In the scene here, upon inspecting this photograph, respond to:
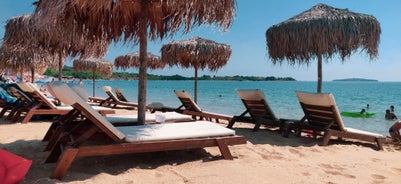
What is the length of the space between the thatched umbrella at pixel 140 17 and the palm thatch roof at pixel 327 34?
202cm

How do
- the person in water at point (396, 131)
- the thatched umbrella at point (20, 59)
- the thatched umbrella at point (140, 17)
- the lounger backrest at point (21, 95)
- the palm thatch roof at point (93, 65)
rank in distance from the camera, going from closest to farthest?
1. the thatched umbrella at point (140, 17)
2. the person in water at point (396, 131)
3. the lounger backrest at point (21, 95)
4. the thatched umbrella at point (20, 59)
5. the palm thatch roof at point (93, 65)

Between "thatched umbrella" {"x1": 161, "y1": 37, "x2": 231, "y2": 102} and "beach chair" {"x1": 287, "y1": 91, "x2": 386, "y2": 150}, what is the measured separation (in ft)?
12.2

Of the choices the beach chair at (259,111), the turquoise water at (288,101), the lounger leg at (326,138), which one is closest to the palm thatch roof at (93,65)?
the turquoise water at (288,101)

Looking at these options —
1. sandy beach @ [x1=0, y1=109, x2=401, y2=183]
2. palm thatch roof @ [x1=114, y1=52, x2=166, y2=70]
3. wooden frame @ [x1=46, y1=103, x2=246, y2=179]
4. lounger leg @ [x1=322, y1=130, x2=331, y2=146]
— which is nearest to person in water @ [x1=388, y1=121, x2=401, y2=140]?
sandy beach @ [x1=0, y1=109, x2=401, y2=183]

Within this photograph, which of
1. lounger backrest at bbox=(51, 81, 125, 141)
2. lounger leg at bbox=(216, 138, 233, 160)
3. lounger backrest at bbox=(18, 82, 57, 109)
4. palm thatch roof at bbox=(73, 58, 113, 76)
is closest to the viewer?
lounger backrest at bbox=(51, 81, 125, 141)

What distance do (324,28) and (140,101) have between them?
11.1 feet

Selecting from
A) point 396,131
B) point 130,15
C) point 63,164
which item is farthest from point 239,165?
point 396,131

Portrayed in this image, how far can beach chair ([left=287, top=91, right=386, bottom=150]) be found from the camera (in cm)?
443

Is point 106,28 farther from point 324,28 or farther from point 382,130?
point 382,130

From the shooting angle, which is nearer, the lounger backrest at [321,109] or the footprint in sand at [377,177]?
the footprint in sand at [377,177]

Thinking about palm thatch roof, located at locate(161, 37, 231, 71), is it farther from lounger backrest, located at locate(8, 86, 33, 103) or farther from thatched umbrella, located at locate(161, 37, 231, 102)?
lounger backrest, located at locate(8, 86, 33, 103)

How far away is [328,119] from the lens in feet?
15.2

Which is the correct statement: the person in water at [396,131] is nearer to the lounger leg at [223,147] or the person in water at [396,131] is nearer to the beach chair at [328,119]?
the beach chair at [328,119]

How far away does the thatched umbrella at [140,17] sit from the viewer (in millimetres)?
3584
